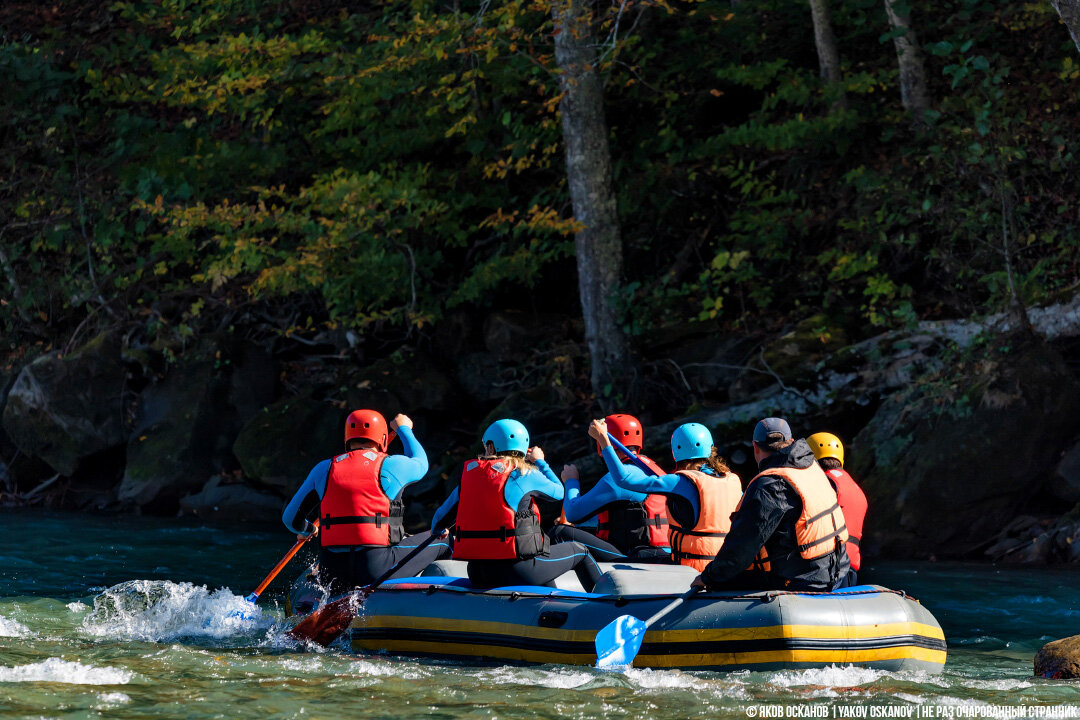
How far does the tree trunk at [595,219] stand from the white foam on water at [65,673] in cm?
812

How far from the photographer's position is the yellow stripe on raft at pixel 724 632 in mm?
5914

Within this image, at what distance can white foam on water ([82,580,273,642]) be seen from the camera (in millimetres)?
7656

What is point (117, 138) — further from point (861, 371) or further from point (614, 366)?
point (861, 371)

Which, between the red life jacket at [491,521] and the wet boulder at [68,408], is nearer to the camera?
the red life jacket at [491,521]

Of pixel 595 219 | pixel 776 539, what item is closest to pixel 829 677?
pixel 776 539

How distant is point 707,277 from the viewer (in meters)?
13.5

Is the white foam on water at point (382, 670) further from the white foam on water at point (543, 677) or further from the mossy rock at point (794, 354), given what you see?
the mossy rock at point (794, 354)

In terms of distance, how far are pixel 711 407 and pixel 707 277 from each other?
5.71 feet

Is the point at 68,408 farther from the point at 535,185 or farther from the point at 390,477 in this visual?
the point at 390,477

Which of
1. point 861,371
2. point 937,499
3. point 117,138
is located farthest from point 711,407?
point 117,138

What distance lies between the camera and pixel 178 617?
25.9 ft

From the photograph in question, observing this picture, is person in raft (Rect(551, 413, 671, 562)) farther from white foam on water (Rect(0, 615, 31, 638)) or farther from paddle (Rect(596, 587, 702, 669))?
white foam on water (Rect(0, 615, 31, 638))

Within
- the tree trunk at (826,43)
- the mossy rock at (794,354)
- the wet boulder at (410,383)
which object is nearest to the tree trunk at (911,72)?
the tree trunk at (826,43)

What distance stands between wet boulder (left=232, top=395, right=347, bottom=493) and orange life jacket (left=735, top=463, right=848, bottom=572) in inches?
376
